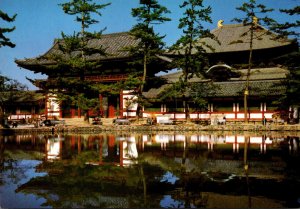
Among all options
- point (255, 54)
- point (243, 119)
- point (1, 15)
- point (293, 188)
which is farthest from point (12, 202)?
point (255, 54)

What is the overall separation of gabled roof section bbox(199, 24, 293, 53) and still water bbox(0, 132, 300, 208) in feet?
61.2

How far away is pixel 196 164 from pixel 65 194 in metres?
4.73

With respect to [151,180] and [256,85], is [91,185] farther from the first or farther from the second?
[256,85]

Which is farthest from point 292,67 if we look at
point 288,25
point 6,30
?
point 6,30

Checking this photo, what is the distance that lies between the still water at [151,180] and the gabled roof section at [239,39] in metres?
18.7

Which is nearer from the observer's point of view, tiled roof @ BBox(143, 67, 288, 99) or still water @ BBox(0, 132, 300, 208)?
still water @ BBox(0, 132, 300, 208)

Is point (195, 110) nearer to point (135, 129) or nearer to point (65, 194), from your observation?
point (135, 129)

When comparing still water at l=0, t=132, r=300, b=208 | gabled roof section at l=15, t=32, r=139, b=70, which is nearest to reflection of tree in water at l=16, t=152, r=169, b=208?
still water at l=0, t=132, r=300, b=208

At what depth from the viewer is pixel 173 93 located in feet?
96.3

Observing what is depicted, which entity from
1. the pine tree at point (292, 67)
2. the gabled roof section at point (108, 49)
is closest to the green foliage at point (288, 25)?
the pine tree at point (292, 67)

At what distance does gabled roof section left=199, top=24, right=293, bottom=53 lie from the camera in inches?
1230

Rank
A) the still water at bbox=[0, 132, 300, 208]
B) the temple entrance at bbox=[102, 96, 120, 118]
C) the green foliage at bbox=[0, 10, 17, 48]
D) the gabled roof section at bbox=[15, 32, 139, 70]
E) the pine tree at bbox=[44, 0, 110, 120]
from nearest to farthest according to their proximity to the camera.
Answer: the still water at bbox=[0, 132, 300, 208]
the green foliage at bbox=[0, 10, 17, 48]
the pine tree at bbox=[44, 0, 110, 120]
the gabled roof section at bbox=[15, 32, 139, 70]
the temple entrance at bbox=[102, 96, 120, 118]

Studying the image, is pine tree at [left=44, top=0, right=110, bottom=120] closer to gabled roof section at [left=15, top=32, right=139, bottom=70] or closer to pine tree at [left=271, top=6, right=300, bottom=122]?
gabled roof section at [left=15, top=32, right=139, bottom=70]

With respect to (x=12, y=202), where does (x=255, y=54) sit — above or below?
above
